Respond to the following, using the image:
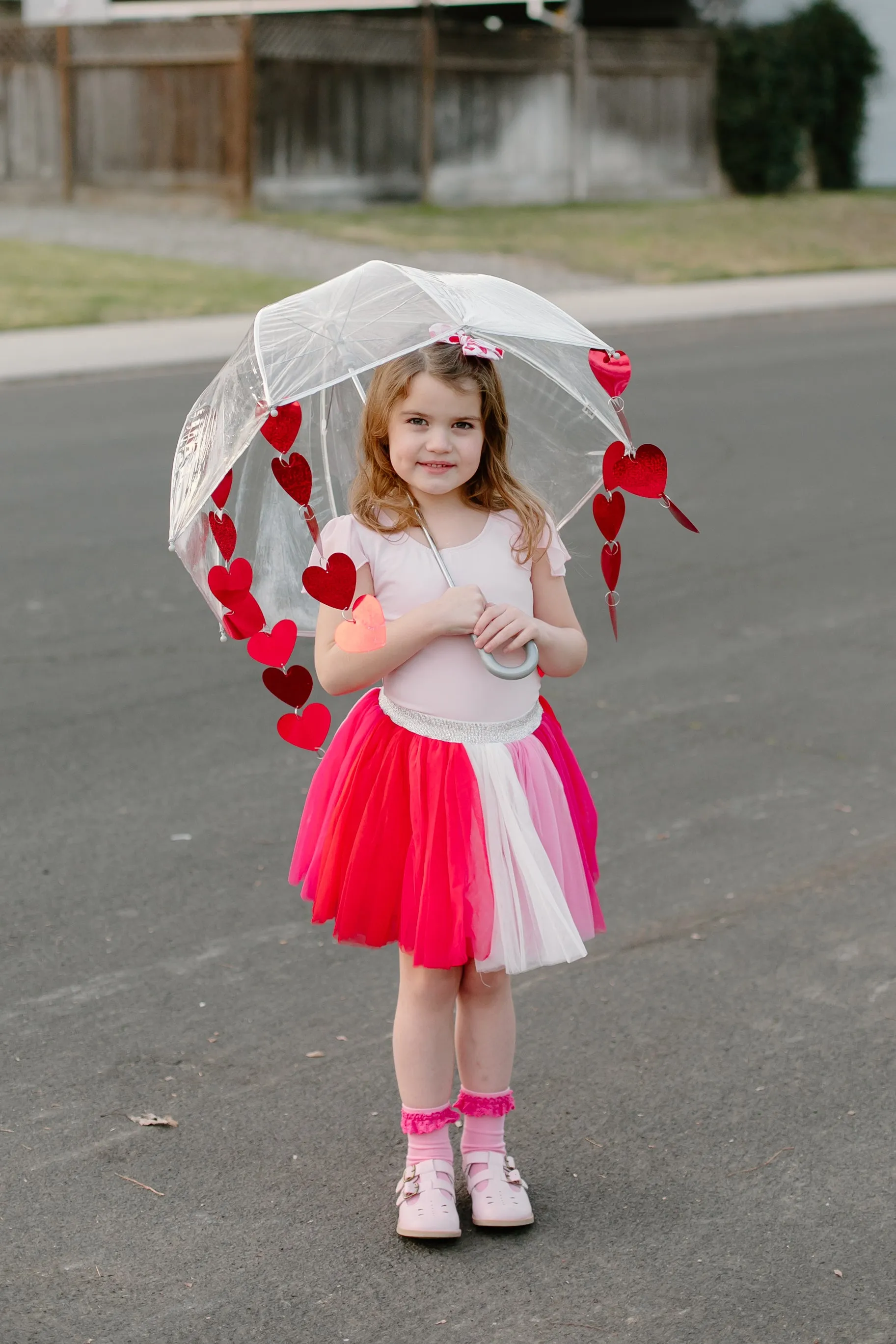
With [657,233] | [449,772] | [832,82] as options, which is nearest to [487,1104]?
[449,772]

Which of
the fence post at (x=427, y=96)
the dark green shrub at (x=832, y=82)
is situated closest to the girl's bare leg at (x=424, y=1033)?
the fence post at (x=427, y=96)

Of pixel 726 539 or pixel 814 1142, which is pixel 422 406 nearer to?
pixel 814 1142

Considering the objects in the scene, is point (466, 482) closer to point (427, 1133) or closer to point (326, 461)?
point (326, 461)

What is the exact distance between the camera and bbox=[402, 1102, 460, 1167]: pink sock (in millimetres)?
2996

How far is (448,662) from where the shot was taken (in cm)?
291

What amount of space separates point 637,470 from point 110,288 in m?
13.8

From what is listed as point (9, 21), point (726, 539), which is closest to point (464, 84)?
point (9, 21)

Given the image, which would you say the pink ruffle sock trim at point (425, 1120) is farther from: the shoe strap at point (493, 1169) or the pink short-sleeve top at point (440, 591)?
the pink short-sleeve top at point (440, 591)

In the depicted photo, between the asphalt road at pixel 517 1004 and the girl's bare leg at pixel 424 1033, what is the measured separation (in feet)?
0.74

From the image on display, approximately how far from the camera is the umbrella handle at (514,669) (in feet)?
9.18

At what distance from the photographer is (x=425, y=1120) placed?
9.82ft

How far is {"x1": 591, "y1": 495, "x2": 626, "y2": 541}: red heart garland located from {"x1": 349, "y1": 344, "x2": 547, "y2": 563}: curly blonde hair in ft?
0.56

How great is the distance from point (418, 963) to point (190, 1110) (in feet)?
2.39

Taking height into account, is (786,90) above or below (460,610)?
above
